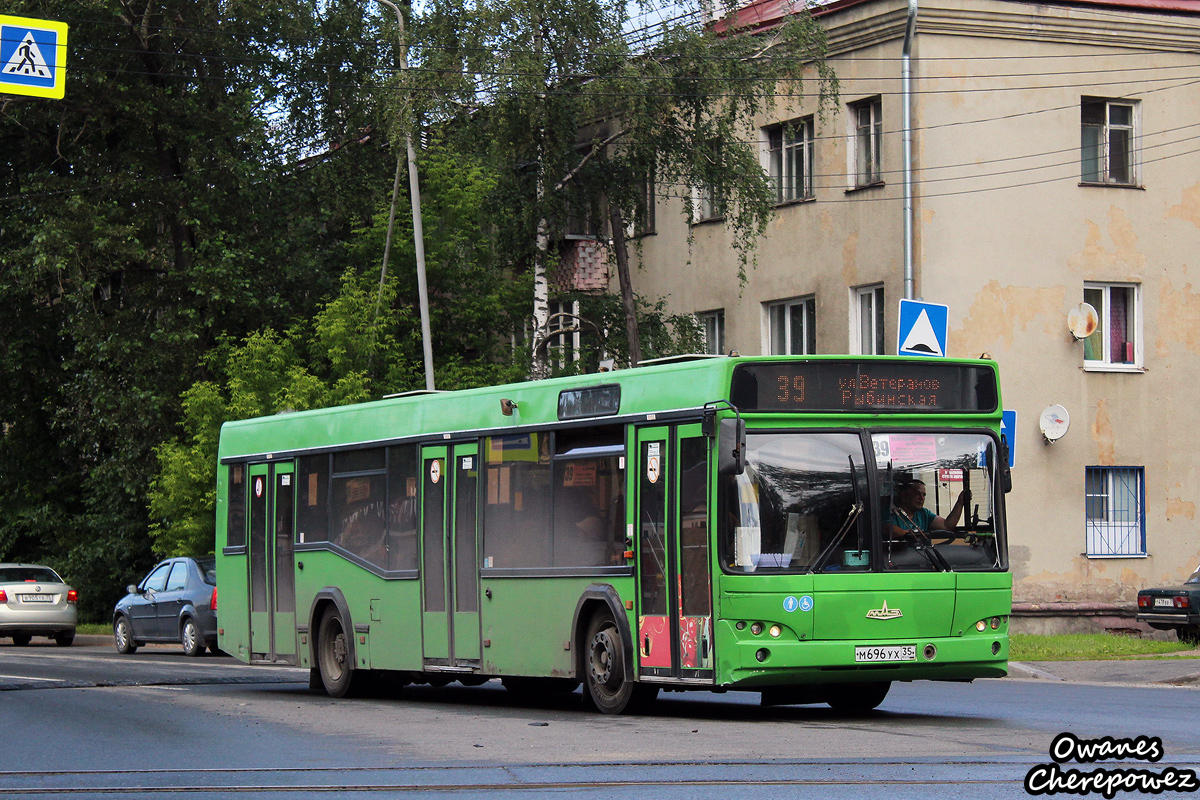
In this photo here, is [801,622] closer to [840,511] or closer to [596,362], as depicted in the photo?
[840,511]

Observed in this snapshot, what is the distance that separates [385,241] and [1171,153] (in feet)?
45.2

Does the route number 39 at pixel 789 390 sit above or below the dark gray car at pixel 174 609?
above

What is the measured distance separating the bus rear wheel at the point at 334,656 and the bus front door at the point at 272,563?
0.54 meters

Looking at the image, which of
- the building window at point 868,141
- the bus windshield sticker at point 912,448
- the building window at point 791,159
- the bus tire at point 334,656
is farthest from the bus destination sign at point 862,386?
the building window at point 791,159

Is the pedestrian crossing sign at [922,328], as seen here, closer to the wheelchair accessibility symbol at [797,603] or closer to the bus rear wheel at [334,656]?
the bus rear wheel at [334,656]

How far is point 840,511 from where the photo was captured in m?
12.4

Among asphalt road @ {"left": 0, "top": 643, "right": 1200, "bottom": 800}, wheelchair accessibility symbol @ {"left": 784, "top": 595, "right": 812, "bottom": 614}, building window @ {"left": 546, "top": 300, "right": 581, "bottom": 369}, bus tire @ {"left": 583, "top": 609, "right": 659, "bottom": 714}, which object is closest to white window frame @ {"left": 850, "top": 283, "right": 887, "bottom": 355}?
building window @ {"left": 546, "top": 300, "right": 581, "bottom": 369}

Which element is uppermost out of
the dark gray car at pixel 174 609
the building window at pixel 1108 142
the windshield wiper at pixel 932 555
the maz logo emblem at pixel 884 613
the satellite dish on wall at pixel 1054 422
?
the building window at pixel 1108 142

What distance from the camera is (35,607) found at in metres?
31.2

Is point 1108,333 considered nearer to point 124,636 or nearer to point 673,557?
point 124,636

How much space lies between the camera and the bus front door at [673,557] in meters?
12.4

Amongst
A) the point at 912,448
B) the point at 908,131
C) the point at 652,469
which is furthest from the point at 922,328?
the point at 908,131

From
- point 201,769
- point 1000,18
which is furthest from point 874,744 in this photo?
point 1000,18

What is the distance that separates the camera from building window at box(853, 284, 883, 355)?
2919 centimetres
